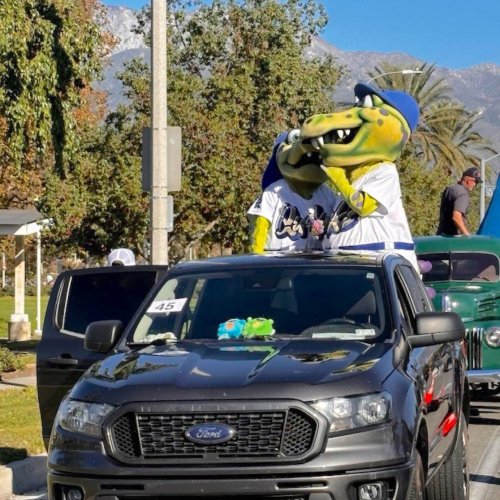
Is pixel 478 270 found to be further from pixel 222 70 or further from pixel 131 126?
pixel 222 70

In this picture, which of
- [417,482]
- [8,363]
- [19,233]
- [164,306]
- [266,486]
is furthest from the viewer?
[19,233]

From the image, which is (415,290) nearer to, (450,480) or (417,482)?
(450,480)

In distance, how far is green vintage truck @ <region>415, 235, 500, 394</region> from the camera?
1234 cm

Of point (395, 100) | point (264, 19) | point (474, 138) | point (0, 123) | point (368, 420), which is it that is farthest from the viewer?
point (474, 138)

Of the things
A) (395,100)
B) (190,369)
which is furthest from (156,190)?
(190,369)

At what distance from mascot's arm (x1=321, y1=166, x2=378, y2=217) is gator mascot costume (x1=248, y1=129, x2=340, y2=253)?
26 centimetres

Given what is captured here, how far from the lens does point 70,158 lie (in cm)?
1712

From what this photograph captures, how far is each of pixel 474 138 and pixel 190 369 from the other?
4690cm

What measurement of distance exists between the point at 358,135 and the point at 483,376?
2.71 meters

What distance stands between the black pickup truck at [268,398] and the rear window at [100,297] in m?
1.79

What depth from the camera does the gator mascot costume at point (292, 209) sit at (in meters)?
11.5

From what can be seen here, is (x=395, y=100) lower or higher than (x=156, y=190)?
higher

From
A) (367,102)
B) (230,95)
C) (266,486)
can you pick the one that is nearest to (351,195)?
(367,102)

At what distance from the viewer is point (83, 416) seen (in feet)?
19.6
